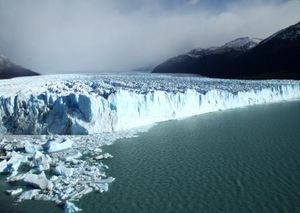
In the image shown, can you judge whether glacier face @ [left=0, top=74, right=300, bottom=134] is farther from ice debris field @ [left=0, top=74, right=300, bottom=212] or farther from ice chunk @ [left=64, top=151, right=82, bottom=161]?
ice chunk @ [left=64, top=151, right=82, bottom=161]

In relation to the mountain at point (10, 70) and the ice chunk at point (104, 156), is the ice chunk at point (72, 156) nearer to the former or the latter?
the ice chunk at point (104, 156)

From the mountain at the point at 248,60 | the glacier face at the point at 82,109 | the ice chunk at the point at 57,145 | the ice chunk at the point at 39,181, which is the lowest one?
the ice chunk at the point at 39,181

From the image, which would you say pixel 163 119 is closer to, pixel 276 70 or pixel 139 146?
pixel 139 146

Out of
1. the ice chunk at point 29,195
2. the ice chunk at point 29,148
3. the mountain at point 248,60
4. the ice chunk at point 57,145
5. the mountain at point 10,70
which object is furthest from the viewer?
the mountain at point 10,70

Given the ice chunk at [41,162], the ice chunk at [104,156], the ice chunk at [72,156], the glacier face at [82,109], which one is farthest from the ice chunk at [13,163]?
the glacier face at [82,109]

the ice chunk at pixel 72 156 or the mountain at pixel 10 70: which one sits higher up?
the mountain at pixel 10 70

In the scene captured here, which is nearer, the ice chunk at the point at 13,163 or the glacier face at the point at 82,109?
the ice chunk at the point at 13,163
